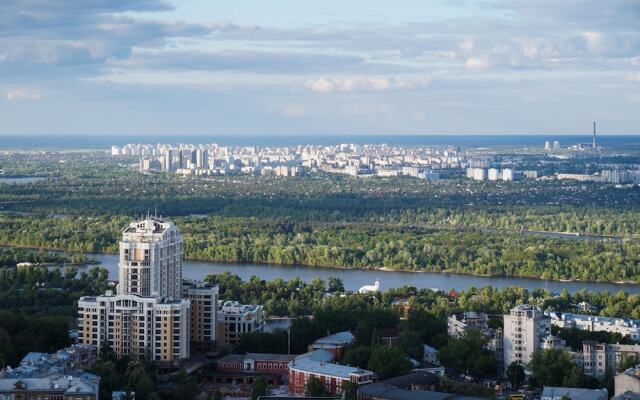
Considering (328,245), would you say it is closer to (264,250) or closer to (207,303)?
(264,250)

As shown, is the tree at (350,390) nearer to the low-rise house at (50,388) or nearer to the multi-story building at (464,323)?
the low-rise house at (50,388)

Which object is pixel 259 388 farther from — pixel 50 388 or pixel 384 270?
pixel 384 270

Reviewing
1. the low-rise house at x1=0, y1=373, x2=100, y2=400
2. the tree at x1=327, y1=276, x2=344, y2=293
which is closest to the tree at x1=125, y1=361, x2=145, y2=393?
the low-rise house at x1=0, y1=373, x2=100, y2=400

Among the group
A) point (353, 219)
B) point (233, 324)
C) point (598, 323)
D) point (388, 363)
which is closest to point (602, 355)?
point (388, 363)

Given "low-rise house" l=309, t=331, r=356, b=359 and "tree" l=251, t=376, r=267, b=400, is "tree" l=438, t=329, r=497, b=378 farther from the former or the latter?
"tree" l=251, t=376, r=267, b=400

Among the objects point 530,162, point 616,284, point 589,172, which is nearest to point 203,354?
point 616,284
